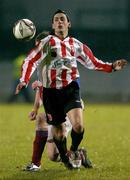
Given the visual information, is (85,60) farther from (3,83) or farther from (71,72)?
(3,83)

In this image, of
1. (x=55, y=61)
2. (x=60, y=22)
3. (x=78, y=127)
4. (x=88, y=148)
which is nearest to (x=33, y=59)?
(x=55, y=61)

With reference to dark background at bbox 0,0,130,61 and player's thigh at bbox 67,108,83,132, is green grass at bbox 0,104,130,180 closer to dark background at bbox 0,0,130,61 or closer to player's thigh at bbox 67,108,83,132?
player's thigh at bbox 67,108,83,132

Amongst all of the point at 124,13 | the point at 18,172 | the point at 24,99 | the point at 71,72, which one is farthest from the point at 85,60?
the point at 124,13

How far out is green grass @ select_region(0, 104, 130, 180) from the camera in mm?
10242

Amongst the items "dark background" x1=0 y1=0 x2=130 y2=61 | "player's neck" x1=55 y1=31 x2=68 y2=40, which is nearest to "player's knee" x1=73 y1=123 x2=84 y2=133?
"player's neck" x1=55 y1=31 x2=68 y2=40

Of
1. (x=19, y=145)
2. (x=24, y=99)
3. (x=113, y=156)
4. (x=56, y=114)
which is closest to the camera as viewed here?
(x=56, y=114)

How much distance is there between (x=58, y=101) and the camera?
10.5 meters

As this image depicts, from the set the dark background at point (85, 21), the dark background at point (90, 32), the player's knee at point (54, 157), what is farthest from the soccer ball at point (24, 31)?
the dark background at point (85, 21)

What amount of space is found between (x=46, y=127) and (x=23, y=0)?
26.2 m

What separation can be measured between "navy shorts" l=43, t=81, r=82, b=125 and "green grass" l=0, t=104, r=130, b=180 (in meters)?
0.69

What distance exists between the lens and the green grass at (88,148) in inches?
403

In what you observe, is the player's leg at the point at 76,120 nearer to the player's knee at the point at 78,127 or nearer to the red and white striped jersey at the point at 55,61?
the player's knee at the point at 78,127

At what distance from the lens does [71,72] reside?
10508 mm

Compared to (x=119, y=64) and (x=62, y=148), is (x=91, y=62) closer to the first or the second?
(x=119, y=64)
